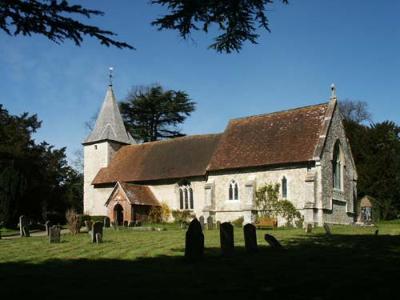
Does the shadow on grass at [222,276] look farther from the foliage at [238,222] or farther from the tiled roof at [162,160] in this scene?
the tiled roof at [162,160]

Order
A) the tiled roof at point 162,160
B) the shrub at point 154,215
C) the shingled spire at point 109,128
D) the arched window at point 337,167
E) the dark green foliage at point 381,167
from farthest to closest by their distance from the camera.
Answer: the shingled spire at point 109,128, the dark green foliage at point 381,167, the shrub at point 154,215, the tiled roof at point 162,160, the arched window at point 337,167

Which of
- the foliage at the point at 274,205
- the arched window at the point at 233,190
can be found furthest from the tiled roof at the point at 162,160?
the foliage at the point at 274,205

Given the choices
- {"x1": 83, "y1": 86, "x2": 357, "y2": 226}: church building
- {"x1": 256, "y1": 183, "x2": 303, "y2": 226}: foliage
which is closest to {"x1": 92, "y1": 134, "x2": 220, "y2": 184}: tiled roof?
{"x1": 83, "y1": 86, "x2": 357, "y2": 226}: church building

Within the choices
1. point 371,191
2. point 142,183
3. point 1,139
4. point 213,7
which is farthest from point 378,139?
point 213,7

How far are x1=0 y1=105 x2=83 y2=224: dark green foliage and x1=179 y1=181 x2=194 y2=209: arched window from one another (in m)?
10.3

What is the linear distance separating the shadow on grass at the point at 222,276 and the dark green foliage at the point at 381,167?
105 feet

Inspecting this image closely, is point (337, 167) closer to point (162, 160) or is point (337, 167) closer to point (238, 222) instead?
point (238, 222)

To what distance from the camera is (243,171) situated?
36.5 m

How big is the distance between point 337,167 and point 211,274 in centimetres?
2854

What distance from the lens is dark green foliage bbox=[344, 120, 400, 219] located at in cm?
4400

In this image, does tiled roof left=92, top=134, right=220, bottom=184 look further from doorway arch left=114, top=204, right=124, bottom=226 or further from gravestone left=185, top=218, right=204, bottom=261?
gravestone left=185, top=218, right=204, bottom=261

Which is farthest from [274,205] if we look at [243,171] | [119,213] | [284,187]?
[119,213]

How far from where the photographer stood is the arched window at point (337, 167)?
3650 cm

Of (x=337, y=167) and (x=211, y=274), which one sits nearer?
(x=211, y=274)
